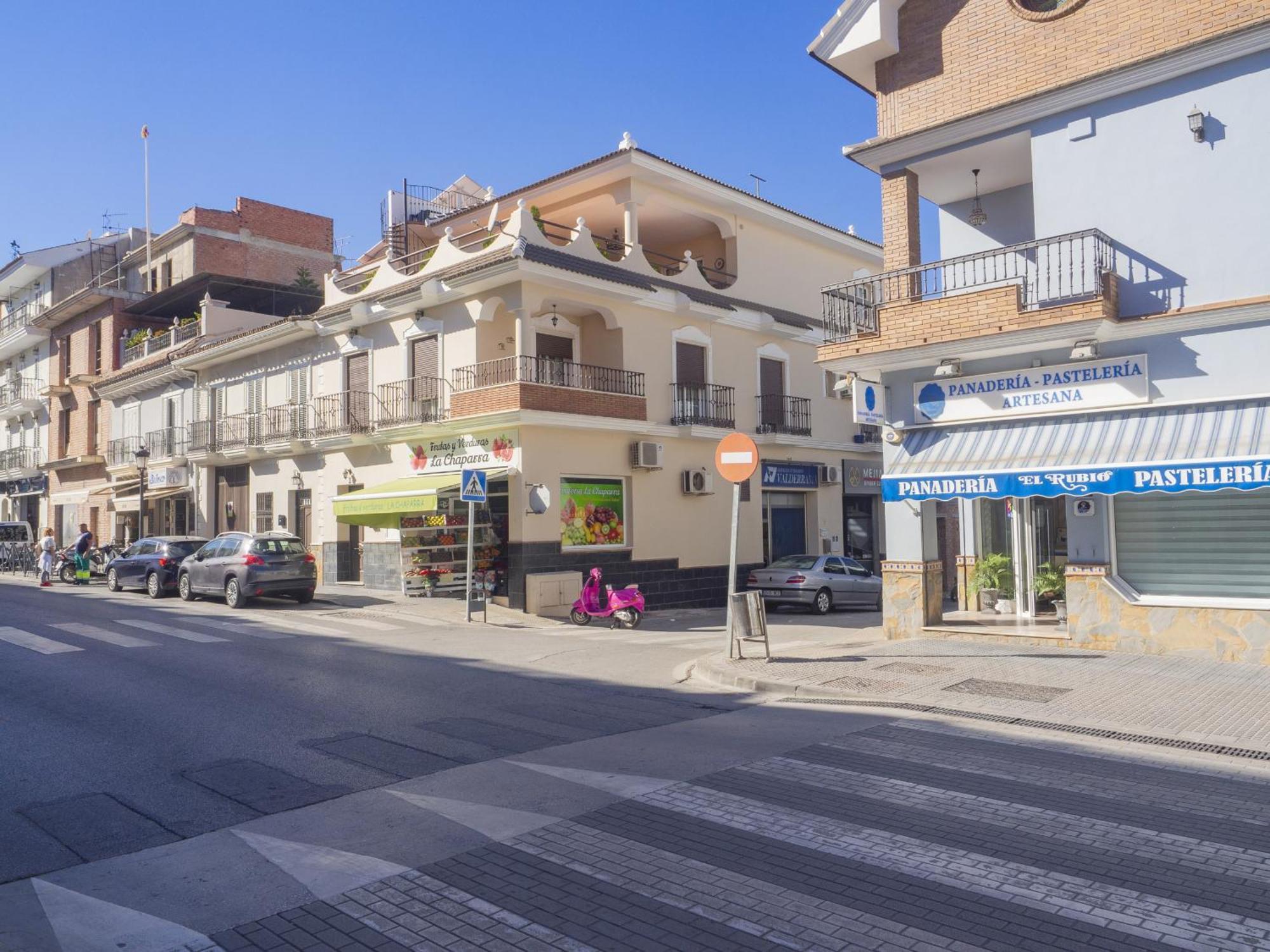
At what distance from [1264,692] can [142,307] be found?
40724 millimetres

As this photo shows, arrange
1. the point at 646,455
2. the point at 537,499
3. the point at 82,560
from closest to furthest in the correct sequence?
the point at 537,499
the point at 646,455
the point at 82,560

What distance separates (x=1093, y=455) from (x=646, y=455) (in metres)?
11.9

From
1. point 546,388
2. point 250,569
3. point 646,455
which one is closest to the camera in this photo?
point 250,569

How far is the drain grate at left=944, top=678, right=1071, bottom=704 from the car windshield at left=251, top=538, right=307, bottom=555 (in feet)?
50.1

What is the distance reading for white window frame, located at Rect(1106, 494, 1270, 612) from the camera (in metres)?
11.7

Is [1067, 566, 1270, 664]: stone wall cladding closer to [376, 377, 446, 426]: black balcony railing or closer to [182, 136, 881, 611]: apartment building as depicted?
[182, 136, 881, 611]: apartment building

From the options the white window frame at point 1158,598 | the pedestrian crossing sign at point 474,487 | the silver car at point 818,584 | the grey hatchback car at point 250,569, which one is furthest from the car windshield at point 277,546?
the white window frame at point 1158,598

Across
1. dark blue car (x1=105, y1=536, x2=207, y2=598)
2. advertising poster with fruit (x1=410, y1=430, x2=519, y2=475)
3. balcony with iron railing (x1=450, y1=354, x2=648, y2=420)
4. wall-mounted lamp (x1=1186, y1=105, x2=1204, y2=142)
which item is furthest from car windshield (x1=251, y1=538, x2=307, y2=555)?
wall-mounted lamp (x1=1186, y1=105, x2=1204, y2=142)

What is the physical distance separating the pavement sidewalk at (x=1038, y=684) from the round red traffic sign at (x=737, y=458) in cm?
250

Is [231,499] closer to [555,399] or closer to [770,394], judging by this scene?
[555,399]

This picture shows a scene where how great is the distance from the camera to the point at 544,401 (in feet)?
67.3

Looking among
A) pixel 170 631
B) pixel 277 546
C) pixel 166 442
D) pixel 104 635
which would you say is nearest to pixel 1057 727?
pixel 170 631

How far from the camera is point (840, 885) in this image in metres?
4.82

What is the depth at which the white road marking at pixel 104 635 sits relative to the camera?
46.0ft
